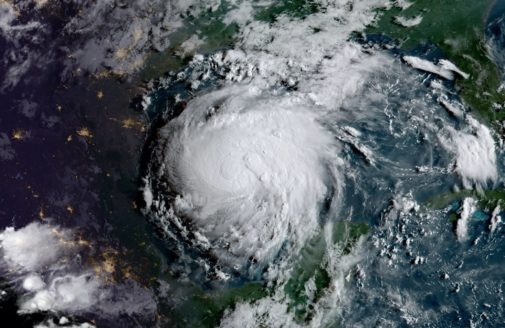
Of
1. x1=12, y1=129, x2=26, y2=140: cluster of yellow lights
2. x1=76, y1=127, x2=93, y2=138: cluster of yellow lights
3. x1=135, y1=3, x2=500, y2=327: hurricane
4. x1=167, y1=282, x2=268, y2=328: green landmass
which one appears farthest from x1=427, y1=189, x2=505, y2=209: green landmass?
x1=12, y1=129, x2=26, y2=140: cluster of yellow lights

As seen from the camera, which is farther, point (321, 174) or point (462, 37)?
point (462, 37)

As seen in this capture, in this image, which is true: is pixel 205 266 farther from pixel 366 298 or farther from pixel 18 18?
pixel 18 18

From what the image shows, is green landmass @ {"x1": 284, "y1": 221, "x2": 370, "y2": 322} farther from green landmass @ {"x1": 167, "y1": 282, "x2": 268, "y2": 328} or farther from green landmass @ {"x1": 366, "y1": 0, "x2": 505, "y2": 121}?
green landmass @ {"x1": 366, "y1": 0, "x2": 505, "y2": 121}

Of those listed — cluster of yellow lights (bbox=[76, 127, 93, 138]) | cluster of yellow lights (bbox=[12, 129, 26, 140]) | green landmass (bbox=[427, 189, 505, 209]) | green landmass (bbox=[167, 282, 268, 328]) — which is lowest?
green landmass (bbox=[167, 282, 268, 328])

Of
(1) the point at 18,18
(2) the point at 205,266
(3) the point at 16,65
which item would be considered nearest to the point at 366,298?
(2) the point at 205,266

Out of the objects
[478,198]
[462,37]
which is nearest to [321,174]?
[478,198]

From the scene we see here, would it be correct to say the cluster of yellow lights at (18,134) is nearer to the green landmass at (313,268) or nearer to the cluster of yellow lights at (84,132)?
the cluster of yellow lights at (84,132)

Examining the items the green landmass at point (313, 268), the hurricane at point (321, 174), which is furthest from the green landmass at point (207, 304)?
the green landmass at point (313, 268)

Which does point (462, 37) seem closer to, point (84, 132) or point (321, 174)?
point (321, 174)
